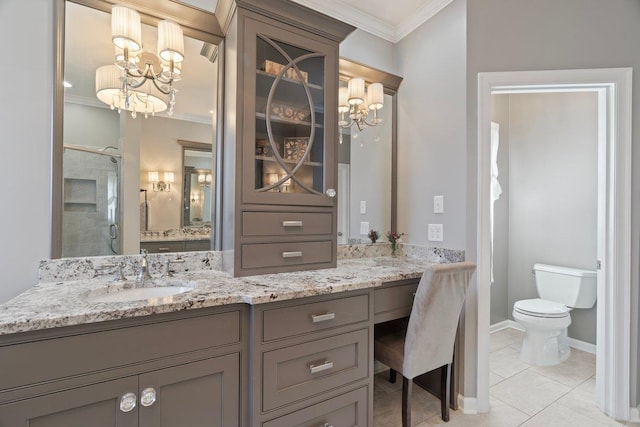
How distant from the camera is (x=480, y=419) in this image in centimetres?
181

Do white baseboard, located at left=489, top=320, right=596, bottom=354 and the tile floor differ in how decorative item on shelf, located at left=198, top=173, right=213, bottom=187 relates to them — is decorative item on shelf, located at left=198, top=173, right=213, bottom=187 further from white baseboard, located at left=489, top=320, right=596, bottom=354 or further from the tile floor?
white baseboard, located at left=489, top=320, right=596, bottom=354

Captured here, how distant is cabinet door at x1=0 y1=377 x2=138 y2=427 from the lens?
870 millimetres

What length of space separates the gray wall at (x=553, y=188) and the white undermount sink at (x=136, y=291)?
10.9 ft

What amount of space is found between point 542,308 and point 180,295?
288cm

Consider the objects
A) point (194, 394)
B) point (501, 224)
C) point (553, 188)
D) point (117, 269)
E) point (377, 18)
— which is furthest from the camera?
point (501, 224)

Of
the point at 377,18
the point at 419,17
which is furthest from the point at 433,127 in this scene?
the point at 377,18

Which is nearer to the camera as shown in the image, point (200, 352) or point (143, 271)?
point (200, 352)

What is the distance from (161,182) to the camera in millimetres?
1630

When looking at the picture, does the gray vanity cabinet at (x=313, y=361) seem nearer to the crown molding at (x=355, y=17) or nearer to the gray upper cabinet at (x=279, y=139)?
the gray upper cabinet at (x=279, y=139)

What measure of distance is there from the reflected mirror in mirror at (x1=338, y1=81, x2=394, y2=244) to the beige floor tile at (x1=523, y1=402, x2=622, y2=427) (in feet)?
4.85

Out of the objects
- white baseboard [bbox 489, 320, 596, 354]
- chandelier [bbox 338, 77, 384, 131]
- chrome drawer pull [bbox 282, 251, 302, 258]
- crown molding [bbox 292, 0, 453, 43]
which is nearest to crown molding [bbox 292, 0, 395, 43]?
crown molding [bbox 292, 0, 453, 43]

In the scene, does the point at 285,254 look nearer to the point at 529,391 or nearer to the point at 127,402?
the point at 127,402

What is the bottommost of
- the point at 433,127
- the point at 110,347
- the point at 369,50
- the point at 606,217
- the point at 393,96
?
the point at 110,347

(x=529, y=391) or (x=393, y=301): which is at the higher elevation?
(x=393, y=301)
